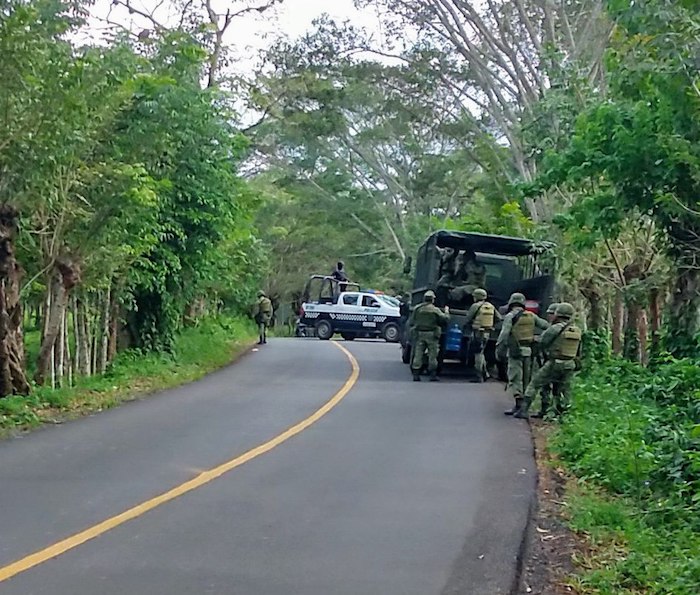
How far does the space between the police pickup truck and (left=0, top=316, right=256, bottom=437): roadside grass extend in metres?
8.36

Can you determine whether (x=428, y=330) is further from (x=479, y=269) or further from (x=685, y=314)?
(x=685, y=314)

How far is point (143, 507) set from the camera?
8.95 meters

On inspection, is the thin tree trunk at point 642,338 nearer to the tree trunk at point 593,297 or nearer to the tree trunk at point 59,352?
the tree trunk at point 593,297

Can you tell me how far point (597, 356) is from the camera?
24016 millimetres

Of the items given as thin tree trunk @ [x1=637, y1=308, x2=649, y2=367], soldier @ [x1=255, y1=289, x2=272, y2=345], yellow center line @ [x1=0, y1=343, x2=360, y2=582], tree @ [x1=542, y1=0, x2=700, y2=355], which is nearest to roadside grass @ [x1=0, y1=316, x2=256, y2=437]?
soldier @ [x1=255, y1=289, x2=272, y2=345]

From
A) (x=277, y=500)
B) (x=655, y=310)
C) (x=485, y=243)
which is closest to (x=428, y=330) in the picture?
(x=485, y=243)

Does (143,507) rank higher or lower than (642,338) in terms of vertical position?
lower

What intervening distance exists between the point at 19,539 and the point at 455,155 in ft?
117

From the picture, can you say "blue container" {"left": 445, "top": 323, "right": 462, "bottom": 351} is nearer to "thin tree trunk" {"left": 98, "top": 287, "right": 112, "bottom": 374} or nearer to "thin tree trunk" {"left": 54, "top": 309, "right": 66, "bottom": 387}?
"thin tree trunk" {"left": 98, "top": 287, "right": 112, "bottom": 374}

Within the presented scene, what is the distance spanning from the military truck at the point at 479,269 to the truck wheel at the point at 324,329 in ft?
63.7

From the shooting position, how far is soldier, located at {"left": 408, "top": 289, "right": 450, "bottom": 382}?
848 inches

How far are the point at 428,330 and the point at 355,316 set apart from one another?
71.5 ft

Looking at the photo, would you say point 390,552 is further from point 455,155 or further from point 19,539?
point 455,155

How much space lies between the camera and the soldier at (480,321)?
21.1 m
